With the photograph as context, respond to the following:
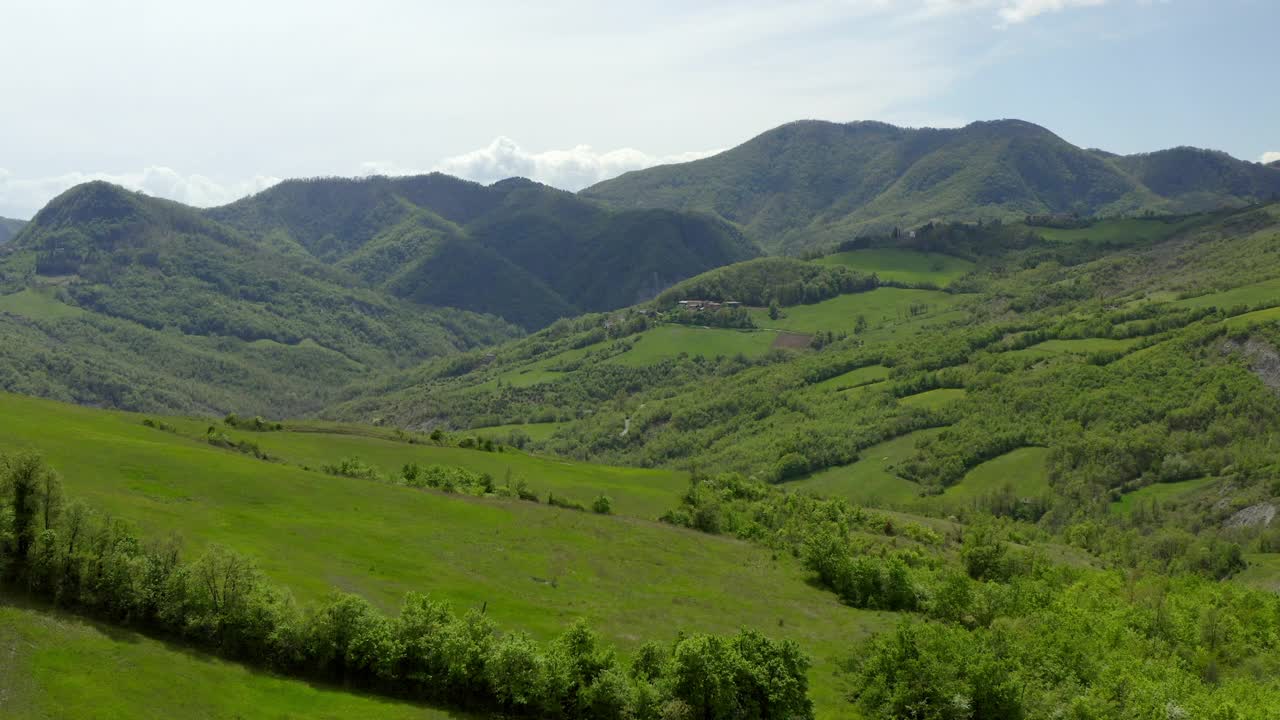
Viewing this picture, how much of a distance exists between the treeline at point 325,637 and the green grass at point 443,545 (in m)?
11.4

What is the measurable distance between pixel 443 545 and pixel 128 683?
4890 cm

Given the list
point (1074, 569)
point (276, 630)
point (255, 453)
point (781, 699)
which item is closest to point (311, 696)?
point (276, 630)

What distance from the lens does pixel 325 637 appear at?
2869 inches

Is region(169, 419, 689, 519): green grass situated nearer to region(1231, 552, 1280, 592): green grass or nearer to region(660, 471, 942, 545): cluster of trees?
region(660, 471, 942, 545): cluster of trees

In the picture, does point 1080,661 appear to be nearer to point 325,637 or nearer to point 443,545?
point 325,637

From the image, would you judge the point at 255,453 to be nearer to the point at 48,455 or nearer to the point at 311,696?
the point at 48,455

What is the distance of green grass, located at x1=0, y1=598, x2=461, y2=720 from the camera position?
60.0 meters

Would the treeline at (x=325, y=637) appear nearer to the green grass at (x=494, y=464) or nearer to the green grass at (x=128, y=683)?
the green grass at (x=128, y=683)

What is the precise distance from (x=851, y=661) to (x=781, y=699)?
68.3 ft

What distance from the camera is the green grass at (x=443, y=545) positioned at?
307ft

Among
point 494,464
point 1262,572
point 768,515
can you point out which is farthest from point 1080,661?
point 1262,572

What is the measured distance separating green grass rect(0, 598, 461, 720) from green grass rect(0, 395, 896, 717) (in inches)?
622

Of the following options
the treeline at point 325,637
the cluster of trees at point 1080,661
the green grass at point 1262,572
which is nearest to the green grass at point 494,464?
the cluster of trees at point 1080,661

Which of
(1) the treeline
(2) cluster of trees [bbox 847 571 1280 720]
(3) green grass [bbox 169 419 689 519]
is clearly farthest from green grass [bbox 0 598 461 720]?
(3) green grass [bbox 169 419 689 519]
